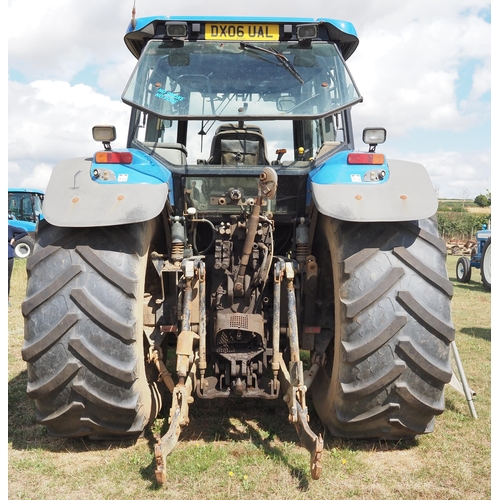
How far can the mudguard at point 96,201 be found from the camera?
3135 millimetres

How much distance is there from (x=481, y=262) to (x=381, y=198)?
38.8 feet

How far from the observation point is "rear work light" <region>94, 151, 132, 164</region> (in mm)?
3436

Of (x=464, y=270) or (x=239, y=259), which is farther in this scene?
(x=464, y=270)

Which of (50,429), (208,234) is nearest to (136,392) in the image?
(50,429)

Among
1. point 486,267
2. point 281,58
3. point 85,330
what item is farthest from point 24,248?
point 85,330

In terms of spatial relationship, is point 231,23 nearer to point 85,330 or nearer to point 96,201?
point 96,201

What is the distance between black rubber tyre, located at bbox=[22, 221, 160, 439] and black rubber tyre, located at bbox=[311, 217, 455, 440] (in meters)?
1.26

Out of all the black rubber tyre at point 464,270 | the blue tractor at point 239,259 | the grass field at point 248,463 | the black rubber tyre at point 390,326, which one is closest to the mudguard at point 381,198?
the blue tractor at point 239,259

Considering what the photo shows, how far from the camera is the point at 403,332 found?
3.12 metres

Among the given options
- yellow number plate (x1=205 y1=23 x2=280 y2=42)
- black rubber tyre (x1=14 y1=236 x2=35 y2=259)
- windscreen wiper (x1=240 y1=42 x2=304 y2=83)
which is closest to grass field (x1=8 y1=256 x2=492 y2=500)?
windscreen wiper (x1=240 y1=42 x2=304 y2=83)

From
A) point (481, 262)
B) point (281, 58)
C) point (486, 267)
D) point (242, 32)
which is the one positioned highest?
point (242, 32)

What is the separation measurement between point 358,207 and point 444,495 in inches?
67.4

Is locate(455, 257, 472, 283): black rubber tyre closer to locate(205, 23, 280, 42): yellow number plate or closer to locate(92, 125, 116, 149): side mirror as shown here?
locate(205, 23, 280, 42): yellow number plate

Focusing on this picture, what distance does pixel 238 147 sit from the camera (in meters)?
4.11
